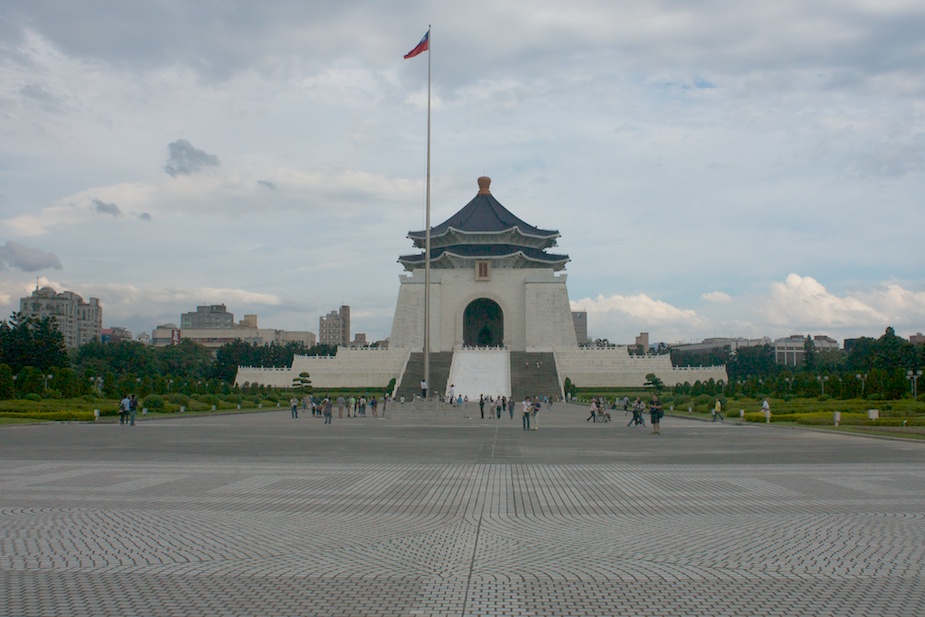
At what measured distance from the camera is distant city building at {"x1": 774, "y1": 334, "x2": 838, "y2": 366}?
400 feet

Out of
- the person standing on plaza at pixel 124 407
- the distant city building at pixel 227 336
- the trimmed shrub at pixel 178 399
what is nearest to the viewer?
the person standing on plaza at pixel 124 407

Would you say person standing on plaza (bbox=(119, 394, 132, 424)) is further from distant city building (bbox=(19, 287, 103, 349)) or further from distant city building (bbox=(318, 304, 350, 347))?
distant city building (bbox=(318, 304, 350, 347))

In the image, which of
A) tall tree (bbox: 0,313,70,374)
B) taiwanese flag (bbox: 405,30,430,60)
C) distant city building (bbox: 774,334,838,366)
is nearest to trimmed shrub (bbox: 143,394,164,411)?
tall tree (bbox: 0,313,70,374)

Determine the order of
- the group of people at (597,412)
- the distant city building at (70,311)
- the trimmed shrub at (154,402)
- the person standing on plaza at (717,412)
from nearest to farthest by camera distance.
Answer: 1. the group of people at (597,412)
2. the person standing on plaza at (717,412)
3. the trimmed shrub at (154,402)
4. the distant city building at (70,311)

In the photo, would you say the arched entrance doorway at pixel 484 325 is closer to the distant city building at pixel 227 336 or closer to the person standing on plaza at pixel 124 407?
the person standing on plaza at pixel 124 407

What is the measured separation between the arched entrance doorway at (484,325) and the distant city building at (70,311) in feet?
228

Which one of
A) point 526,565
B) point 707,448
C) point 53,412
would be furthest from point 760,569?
point 53,412

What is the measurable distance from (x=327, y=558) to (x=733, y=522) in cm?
324

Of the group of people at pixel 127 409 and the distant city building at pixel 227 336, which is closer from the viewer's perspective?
the group of people at pixel 127 409

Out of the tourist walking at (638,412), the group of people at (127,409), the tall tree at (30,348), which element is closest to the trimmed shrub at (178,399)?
the group of people at (127,409)

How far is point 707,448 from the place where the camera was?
45.2 feet

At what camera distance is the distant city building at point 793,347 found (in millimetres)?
121875

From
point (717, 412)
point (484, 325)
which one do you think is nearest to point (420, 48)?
point (717, 412)

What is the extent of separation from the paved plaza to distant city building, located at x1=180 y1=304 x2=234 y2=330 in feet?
460
